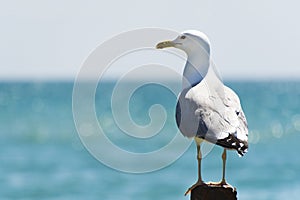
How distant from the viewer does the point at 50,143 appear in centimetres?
2706

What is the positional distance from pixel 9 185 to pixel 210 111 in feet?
41.5

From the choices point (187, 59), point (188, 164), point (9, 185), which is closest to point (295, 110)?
point (188, 164)

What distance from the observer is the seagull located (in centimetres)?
558

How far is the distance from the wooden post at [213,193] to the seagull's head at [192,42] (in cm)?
142

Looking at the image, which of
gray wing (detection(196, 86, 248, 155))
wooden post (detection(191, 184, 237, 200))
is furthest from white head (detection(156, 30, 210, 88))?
wooden post (detection(191, 184, 237, 200))

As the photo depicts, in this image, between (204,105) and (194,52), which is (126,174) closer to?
(194,52)

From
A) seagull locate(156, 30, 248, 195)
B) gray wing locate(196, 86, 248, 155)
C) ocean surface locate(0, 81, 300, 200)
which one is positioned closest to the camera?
gray wing locate(196, 86, 248, 155)

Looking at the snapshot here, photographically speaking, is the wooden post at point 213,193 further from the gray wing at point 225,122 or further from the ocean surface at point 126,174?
the ocean surface at point 126,174

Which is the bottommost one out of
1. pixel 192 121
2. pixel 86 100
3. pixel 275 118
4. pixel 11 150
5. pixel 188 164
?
pixel 192 121

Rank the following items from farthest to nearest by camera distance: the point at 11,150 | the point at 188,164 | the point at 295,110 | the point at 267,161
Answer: the point at 295,110 < the point at 11,150 < the point at 267,161 < the point at 188,164

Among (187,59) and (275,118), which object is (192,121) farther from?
(275,118)

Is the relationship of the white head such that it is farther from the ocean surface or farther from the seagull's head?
the ocean surface

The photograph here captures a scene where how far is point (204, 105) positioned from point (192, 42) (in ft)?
2.08

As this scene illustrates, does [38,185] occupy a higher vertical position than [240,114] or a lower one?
higher
